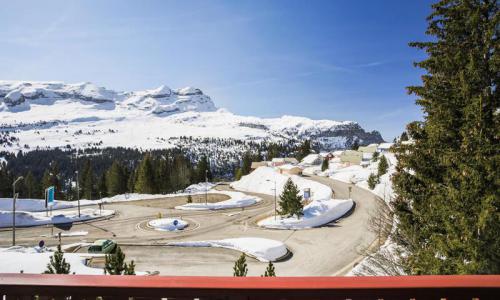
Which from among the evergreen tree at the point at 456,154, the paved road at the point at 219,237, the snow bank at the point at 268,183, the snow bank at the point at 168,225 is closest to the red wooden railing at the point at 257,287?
the evergreen tree at the point at 456,154

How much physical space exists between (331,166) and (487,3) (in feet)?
364

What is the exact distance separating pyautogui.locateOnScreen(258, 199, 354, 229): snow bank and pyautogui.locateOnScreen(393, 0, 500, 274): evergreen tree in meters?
32.2

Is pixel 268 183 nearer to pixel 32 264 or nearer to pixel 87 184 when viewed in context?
pixel 87 184

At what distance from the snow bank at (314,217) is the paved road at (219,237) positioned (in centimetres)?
148

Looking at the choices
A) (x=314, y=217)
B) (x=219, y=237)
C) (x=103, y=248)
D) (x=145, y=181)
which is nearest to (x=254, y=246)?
(x=219, y=237)

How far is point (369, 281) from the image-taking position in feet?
7.08

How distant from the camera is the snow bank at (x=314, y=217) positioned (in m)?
43.3

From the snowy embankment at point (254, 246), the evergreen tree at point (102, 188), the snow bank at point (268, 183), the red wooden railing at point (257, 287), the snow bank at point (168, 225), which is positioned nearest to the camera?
the red wooden railing at point (257, 287)

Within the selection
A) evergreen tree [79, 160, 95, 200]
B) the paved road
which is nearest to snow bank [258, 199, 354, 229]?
the paved road

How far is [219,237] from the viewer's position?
39.9 m

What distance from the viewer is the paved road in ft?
95.9

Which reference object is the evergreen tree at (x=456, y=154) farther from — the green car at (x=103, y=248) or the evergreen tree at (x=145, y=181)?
the evergreen tree at (x=145, y=181)

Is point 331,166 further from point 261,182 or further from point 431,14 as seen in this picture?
point 431,14

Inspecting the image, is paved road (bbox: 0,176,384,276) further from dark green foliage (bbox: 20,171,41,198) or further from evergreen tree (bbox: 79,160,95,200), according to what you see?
dark green foliage (bbox: 20,171,41,198)
